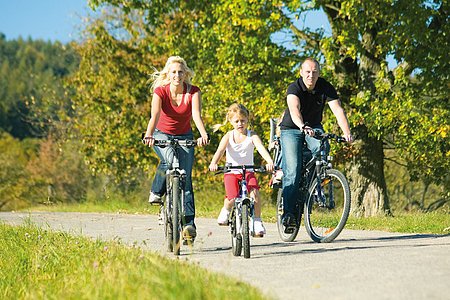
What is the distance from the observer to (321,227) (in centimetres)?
984

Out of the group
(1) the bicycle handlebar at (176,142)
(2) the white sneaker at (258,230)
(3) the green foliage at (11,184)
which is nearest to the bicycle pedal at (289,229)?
(2) the white sneaker at (258,230)

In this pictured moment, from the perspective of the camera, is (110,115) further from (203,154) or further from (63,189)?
(63,189)

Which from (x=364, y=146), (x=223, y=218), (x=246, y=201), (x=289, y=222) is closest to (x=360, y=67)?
(x=364, y=146)

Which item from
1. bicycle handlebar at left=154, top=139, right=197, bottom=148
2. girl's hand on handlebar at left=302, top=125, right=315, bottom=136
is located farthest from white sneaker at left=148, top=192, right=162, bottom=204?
girl's hand on handlebar at left=302, top=125, right=315, bottom=136

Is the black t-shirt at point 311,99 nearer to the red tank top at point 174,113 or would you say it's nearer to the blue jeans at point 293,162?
the blue jeans at point 293,162

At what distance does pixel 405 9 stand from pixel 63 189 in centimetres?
2872

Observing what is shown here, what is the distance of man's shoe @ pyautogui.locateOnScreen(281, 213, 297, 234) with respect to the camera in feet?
32.4

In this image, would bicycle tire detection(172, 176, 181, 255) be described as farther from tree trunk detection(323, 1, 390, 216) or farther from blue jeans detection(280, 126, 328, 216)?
tree trunk detection(323, 1, 390, 216)

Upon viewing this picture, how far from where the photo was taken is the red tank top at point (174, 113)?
9.28 metres

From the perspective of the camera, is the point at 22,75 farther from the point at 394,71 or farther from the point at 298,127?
the point at 298,127

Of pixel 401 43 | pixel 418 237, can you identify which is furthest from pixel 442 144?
pixel 418 237

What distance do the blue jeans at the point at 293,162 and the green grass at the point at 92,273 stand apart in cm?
201

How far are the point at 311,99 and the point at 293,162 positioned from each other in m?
0.74

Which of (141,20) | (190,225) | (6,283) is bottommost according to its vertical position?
(6,283)
